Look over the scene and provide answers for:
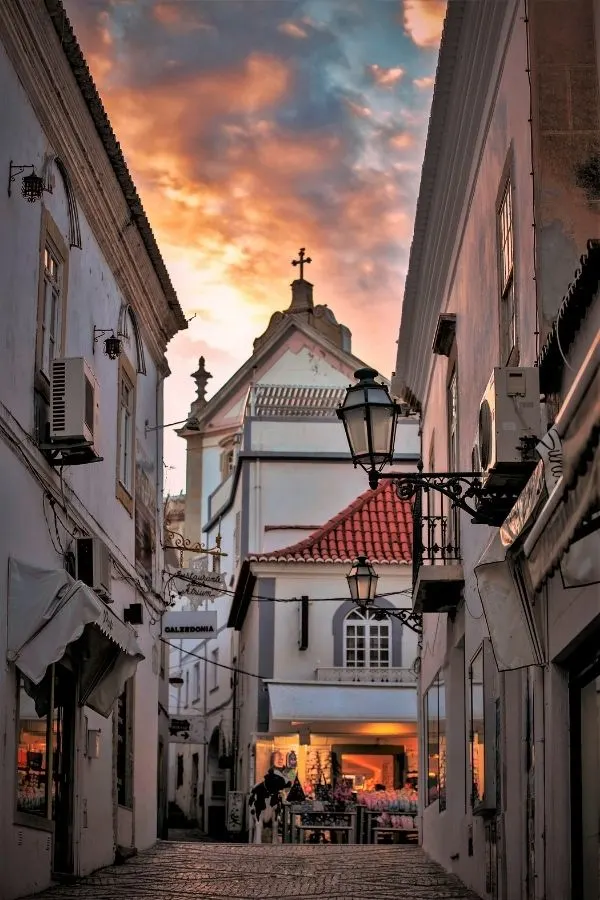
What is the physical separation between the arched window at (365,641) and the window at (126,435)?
14187 millimetres

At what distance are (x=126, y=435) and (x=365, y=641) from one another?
14857 mm

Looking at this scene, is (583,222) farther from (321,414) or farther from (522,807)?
(321,414)

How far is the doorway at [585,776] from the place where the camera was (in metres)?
8.31

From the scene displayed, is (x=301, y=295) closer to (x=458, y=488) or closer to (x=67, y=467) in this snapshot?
(x=67, y=467)

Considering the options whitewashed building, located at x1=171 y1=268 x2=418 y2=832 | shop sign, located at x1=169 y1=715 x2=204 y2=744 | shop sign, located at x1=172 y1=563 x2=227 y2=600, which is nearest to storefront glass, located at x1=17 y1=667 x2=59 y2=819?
shop sign, located at x1=172 y1=563 x2=227 y2=600

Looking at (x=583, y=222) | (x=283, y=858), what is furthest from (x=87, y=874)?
(x=583, y=222)

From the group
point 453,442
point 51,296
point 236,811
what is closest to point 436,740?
point 453,442

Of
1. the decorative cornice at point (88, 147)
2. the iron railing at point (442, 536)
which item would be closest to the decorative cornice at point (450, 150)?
the iron railing at point (442, 536)

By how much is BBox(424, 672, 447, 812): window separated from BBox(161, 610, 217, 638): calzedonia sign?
3.42 meters

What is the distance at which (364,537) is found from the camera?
34.0m

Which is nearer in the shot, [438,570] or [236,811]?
[438,570]

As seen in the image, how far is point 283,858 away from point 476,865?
5.04m

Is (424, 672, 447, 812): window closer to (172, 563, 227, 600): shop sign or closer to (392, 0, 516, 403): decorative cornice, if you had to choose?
(392, 0, 516, 403): decorative cornice

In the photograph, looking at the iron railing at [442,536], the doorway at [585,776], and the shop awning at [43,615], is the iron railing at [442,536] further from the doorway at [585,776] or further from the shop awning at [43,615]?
the doorway at [585,776]
